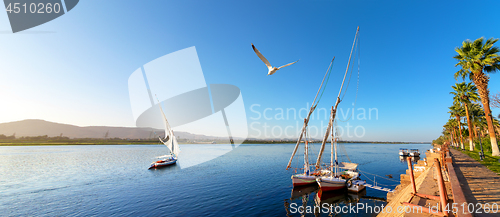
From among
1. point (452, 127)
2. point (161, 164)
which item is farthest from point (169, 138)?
point (452, 127)

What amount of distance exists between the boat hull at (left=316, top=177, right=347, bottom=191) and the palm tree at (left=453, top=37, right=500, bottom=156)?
74.0ft

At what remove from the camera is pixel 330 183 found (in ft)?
94.1


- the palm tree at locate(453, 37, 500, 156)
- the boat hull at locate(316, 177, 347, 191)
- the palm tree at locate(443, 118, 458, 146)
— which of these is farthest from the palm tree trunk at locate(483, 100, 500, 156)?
the palm tree at locate(443, 118, 458, 146)

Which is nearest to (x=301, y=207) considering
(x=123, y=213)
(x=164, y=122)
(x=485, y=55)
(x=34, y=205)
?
(x=123, y=213)

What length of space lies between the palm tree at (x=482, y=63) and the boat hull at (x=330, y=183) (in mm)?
22568

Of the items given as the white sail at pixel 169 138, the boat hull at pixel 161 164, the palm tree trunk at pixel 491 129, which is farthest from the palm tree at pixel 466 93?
the boat hull at pixel 161 164

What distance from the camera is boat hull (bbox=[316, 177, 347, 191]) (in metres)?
28.4

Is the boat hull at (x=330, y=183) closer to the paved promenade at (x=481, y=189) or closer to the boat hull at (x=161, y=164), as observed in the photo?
the paved promenade at (x=481, y=189)

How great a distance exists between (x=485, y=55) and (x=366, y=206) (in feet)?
93.8

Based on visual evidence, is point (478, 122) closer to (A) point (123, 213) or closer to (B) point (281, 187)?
(B) point (281, 187)

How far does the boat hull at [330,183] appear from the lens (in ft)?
93.3

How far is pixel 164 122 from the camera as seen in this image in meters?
54.7

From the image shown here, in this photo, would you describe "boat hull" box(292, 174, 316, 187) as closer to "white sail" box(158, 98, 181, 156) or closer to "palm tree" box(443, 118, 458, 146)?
"white sail" box(158, 98, 181, 156)

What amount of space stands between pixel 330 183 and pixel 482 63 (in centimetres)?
2833
